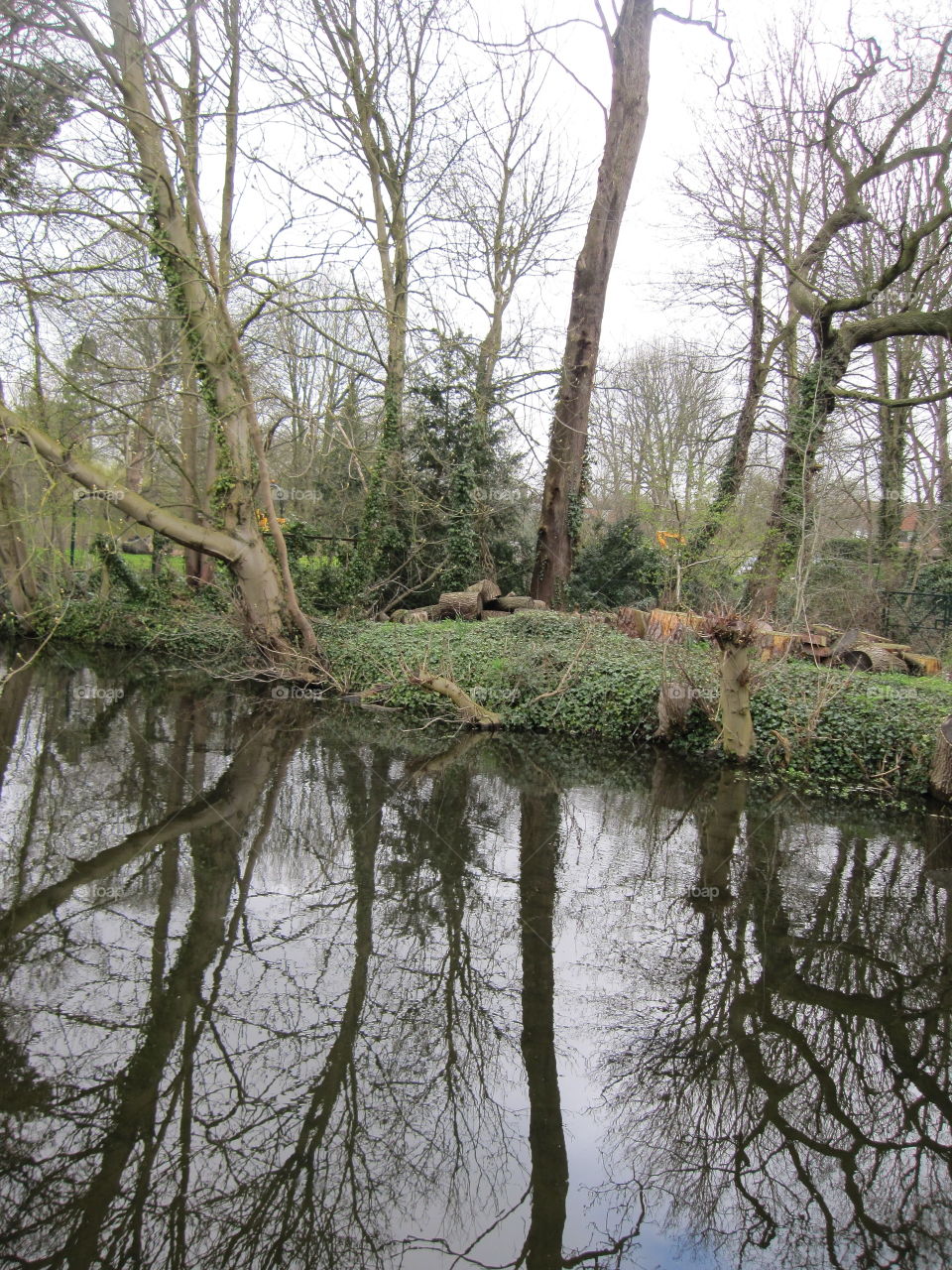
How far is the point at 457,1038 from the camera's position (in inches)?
151

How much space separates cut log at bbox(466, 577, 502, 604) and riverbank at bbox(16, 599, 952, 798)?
5.23 ft

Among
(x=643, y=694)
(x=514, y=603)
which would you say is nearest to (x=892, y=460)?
(x=514, y=603)

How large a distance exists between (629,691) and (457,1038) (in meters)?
6.82

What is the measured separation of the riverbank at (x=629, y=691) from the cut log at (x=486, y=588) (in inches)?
62.8

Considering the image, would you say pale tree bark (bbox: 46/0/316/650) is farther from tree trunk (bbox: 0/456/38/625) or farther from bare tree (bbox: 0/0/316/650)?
tree trunk (bbox: 0/456/38/625)

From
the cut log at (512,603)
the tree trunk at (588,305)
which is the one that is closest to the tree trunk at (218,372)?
the cut log at (512,603)

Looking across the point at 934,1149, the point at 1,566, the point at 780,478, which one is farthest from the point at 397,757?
→ the point at 1,566

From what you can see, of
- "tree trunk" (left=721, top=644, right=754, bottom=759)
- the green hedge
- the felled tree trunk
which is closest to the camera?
"tree trunk" (left=721, top=644, right=754, bottom=759)

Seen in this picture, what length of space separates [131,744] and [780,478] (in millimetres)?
11508

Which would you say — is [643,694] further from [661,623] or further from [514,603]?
[514,603]

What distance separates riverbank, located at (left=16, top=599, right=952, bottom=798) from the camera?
29.1 ft

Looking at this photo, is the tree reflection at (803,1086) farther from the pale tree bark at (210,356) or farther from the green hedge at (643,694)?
the pale tree bark at (210,356)

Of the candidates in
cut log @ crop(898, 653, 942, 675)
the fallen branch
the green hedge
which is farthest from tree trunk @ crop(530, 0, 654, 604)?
cut log @ crop(898, 653, 942, 675)

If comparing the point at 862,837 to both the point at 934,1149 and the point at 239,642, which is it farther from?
the point at 239,642
